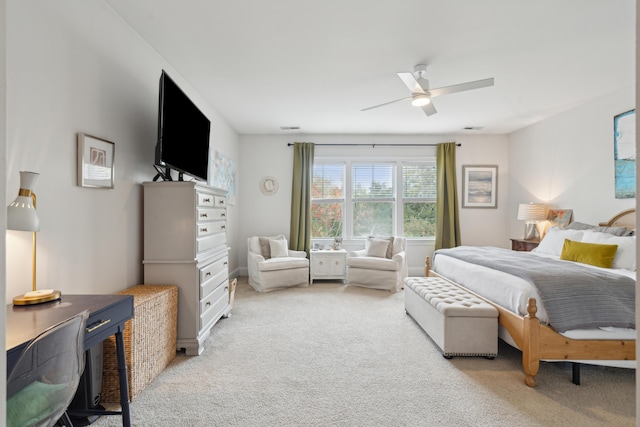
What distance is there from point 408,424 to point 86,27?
311 centimetres

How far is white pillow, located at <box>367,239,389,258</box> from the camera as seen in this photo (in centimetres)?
507

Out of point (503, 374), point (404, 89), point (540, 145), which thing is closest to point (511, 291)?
point (503, 374)

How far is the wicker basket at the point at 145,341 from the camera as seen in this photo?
192 cm

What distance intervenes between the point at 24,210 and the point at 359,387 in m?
2.09

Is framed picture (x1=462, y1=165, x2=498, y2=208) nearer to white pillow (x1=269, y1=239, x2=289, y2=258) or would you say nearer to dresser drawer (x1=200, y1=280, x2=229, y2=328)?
white pillow (x1=269, y1=239, x2=289, y2=258)

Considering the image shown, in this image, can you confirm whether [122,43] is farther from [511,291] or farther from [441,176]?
[441,176]

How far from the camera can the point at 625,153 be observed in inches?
141

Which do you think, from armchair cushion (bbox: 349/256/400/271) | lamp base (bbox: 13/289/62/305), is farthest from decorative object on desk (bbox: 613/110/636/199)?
lamp base (bbox: 13/289/62/305)

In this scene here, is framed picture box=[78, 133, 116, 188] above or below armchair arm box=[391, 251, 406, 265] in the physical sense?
above

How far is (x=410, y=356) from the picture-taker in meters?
2.58

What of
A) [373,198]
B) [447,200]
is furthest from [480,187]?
[373,198]

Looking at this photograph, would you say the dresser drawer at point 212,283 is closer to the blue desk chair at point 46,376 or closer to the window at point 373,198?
the blue desk chair at point 46,376

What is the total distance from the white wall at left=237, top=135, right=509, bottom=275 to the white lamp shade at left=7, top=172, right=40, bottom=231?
4.36 m

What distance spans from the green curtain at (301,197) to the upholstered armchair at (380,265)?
3.23ft
